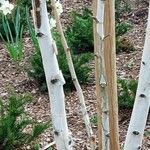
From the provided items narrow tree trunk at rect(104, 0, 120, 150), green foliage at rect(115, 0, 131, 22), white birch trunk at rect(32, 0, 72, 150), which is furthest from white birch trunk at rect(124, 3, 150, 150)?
green foliage at rect(115, 0, 131, 22)

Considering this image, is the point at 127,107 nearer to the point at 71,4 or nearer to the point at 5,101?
the point at 5,101

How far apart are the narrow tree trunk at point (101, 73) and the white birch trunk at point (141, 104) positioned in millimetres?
109

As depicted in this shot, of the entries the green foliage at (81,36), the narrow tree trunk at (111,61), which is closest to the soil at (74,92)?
the green foliage at (81,36)

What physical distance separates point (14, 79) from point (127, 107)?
3.93ft

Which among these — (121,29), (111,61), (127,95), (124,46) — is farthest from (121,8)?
(111,61)

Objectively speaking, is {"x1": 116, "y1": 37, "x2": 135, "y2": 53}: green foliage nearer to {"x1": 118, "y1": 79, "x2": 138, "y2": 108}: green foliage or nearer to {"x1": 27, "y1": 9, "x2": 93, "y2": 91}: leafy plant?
{"x1": 27, "y1": 9, "x2": 93, "y2": 91}: leafy plant

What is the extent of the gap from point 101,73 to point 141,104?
0.21 m

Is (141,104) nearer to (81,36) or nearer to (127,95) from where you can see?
(127,95)

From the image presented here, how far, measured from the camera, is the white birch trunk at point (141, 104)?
1569 millimetres

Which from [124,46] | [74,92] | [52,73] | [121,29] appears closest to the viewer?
[52,73]

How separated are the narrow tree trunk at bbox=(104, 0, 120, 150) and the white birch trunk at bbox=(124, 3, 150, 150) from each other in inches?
3.7

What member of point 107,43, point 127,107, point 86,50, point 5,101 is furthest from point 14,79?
point 107,43

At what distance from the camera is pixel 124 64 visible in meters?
4.09

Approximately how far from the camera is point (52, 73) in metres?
1.49
